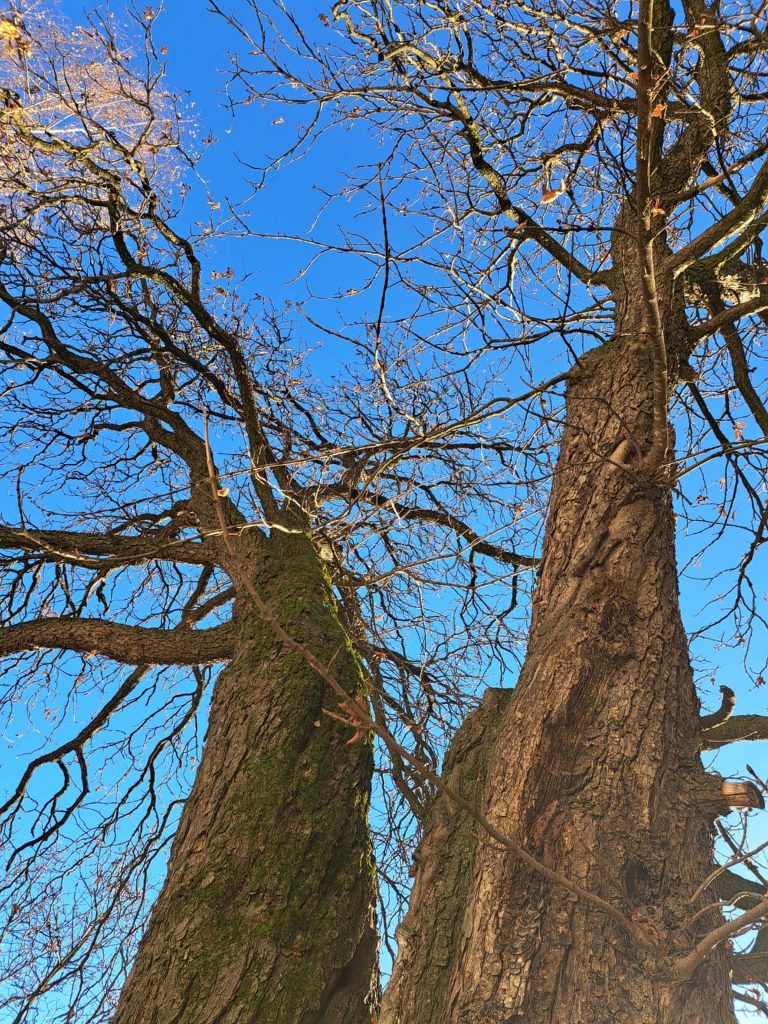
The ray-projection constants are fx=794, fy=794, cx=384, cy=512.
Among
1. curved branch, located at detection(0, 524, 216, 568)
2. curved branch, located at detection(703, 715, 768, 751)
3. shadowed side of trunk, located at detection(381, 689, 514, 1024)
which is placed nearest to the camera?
shadowed side of trunk, located at detection(381, 689, 514, 1024)

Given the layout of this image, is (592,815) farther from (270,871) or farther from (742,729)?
(270,871)

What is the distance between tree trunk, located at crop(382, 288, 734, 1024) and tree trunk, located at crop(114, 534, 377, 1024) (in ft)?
1.87

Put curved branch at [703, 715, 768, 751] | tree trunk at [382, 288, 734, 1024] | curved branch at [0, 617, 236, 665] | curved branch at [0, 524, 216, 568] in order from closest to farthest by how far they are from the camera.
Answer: tree trunk at [382, 288, 734, 1024], curved branch at [703, 715, 768, 751], curved branch at [0, 617, 236, 665], curved branch at [0, 524, 216, 568]

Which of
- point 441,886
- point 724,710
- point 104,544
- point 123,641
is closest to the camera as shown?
point 441,886

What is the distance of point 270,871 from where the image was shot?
121 inches

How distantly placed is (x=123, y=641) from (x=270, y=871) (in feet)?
6.38

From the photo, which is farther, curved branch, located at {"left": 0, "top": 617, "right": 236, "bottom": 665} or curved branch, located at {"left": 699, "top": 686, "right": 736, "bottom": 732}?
curved branch, located at {"left": 0, "top": 617, "right": 236, "bottom": 665}

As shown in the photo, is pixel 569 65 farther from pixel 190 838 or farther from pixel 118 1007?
pixel 118 1007

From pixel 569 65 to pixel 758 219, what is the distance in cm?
113

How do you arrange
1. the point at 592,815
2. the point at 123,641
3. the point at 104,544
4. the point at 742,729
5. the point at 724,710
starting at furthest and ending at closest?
the point at 104,544
the point at 123,641
the point at 742,729
the point at 724,710
the point at 592,815

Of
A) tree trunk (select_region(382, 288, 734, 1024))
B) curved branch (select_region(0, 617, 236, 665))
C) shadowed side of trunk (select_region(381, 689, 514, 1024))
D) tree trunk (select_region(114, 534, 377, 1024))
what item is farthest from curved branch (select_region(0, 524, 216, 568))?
tree trunk (select_region(382, 288, 734, 1024))

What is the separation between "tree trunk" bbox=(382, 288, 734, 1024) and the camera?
2.08 meters

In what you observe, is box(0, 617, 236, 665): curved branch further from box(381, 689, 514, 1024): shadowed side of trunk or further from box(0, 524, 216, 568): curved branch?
box(381, 689, 514, 1024): shadowed side of trunk

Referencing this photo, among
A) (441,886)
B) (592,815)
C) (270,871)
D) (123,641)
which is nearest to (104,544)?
(123,641)
